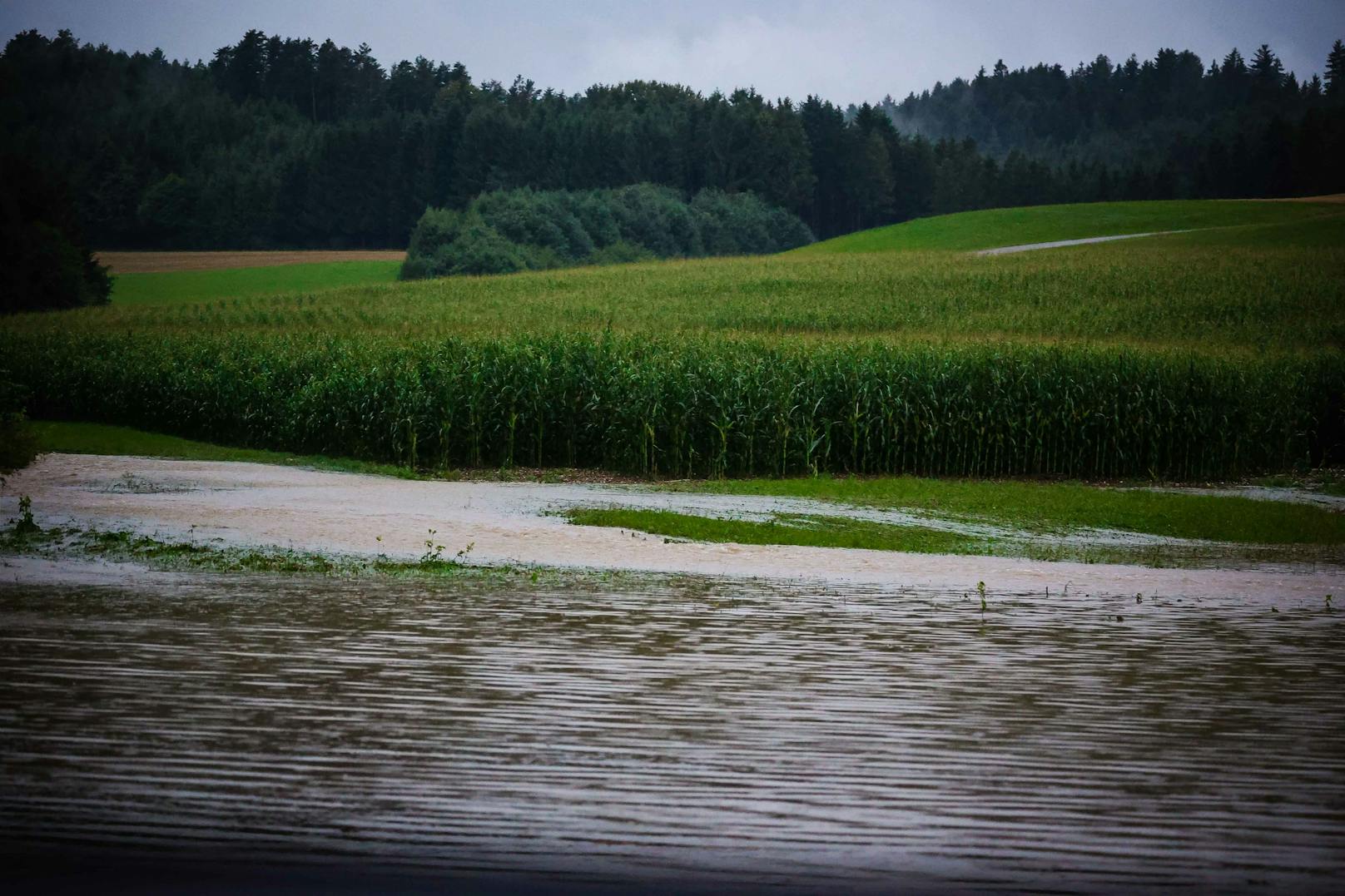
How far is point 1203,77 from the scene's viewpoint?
6969 inches

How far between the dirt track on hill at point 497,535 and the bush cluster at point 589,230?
184ft

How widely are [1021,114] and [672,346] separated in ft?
601


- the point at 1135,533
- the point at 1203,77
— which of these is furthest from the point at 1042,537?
the point at 1203,77

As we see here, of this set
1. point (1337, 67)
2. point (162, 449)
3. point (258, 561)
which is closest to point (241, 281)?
point (162, 449)

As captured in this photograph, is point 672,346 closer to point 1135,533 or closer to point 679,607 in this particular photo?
point 1135,533

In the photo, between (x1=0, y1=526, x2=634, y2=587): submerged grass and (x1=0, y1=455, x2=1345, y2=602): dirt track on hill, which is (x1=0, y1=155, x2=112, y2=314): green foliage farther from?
(x1=0, y1=526, x2=634, y2=587): submerged grass

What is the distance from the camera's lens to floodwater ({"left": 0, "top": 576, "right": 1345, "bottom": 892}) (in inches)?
203

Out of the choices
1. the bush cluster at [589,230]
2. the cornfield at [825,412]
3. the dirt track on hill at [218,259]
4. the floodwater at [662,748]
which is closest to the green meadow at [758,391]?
the cornfield at [825,412]

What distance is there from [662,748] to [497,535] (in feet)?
30.1

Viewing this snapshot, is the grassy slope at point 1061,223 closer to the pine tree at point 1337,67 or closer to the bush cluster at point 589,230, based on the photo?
Answer: the bush cluster at point 589,230

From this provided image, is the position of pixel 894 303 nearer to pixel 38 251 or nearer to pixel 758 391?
pixel 758 391

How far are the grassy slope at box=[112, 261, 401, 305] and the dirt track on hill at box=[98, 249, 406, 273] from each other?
4.89ft

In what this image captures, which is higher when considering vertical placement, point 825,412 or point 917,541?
point 825,412

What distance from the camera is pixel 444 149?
10869 cm
